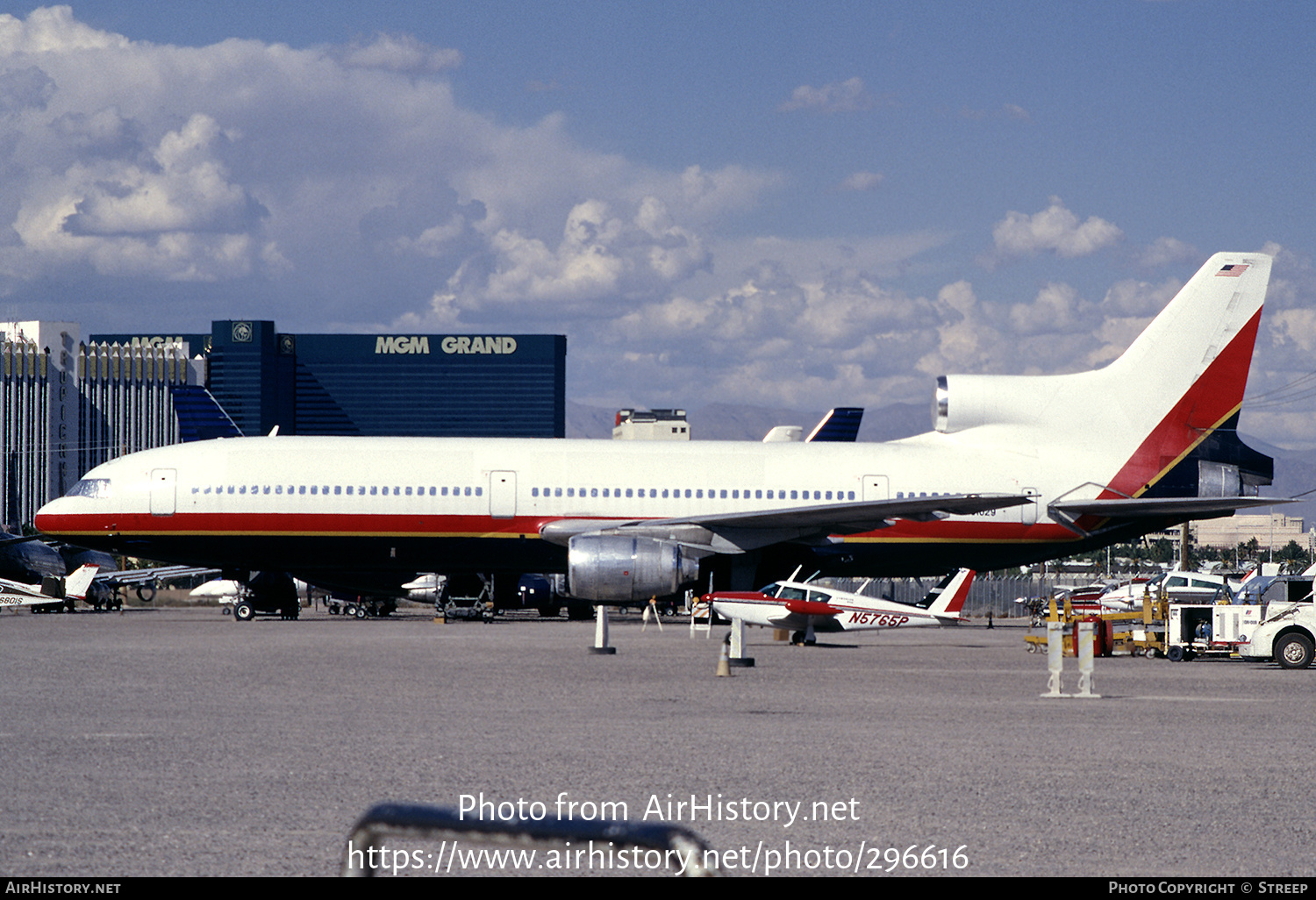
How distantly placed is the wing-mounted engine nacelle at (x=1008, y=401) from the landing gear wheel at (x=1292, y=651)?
1300 centimetres

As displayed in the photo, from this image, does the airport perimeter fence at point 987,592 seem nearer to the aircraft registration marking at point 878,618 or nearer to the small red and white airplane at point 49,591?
the small red and white airplane at point 49,591

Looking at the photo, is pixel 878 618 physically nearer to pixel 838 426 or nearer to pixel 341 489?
pixel 341 489

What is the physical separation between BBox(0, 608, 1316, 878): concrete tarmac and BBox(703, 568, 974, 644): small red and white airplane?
21.1ft

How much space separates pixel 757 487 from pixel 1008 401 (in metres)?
7.71

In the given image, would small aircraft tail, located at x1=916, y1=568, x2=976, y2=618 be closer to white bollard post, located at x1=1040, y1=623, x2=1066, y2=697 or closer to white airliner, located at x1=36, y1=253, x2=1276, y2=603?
white airliner, located at x1=36, y1=253, x2=1276, y2=603

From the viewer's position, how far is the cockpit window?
37938 millimetres

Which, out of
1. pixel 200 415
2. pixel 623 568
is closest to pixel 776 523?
pixel 623 568

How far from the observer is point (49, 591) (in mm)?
60469

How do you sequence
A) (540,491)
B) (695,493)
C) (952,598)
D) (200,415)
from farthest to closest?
(200,415) < (695,493) < (540,491) < (952,598)

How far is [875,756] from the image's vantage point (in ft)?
43.3

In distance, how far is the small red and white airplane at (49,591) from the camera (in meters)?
57.7

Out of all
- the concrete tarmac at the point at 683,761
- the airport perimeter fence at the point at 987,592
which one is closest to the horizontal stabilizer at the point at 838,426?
the airport perimeter fence at the point at 987,592

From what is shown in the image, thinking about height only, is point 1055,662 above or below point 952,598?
above

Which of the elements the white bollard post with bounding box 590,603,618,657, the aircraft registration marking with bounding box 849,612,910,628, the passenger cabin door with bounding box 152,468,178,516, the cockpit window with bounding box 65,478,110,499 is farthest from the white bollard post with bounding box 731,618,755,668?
the cockpit window with bounding box 65,478,110,499
